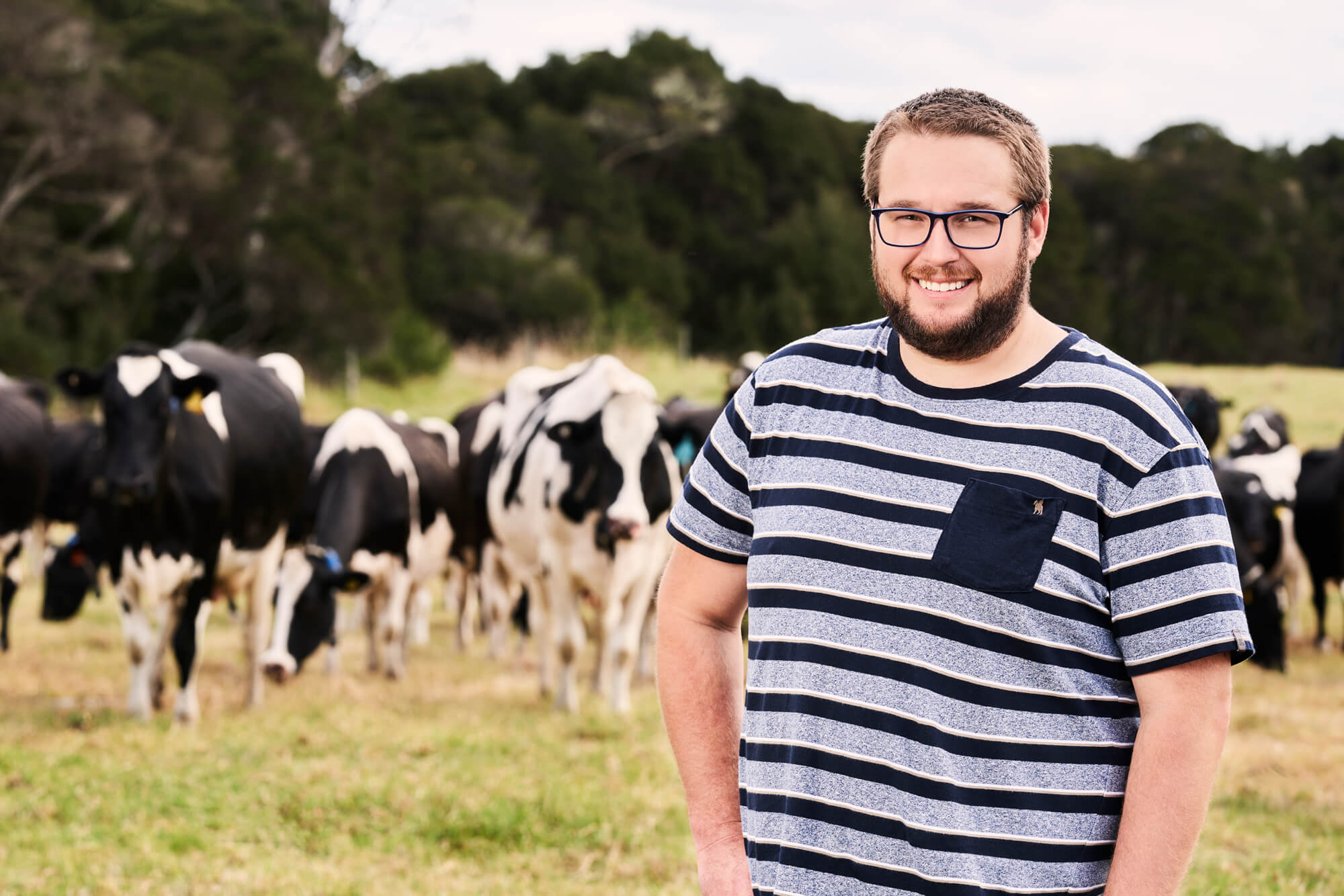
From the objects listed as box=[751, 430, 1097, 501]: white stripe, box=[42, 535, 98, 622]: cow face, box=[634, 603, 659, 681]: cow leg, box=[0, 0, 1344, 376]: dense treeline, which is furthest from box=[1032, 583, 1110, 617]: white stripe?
box=[0, 0, 1344, 376]: dense treeline

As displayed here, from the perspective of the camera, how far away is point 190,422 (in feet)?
26.1

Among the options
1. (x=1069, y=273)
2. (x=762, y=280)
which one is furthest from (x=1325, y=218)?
(x=762, y=280)

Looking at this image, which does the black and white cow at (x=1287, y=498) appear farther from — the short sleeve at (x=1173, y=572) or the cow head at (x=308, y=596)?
the short sleeve at (x=1173, y=572)

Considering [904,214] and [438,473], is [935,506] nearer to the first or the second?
[904,214]

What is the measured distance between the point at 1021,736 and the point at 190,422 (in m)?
6.92

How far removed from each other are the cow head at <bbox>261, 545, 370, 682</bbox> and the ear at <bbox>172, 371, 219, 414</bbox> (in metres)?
1.56

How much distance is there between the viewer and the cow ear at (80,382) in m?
7.68

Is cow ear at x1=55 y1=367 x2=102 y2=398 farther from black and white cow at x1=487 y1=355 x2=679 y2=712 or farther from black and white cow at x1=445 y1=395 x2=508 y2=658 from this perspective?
black and white cow at x1=445 y1=395 x2=508 y2=658

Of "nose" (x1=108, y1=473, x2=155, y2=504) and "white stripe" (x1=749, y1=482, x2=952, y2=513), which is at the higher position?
"white stripe" (x1=749, y1=482, x2=952, y2=513)

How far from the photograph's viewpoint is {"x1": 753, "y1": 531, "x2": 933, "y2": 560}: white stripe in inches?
78.0

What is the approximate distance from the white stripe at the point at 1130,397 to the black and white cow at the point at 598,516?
6016mm

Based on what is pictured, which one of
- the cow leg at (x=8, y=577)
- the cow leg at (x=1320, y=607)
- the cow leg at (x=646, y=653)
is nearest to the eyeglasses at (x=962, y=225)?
the cow leg at (x=646, y=653)

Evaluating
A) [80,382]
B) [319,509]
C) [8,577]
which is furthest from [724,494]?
[8,577]

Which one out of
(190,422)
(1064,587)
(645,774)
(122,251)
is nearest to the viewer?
(1064,587)
